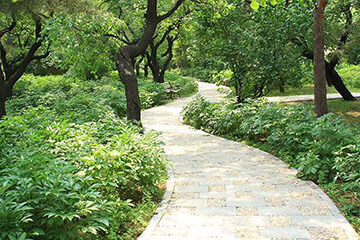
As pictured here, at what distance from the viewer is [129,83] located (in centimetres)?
760

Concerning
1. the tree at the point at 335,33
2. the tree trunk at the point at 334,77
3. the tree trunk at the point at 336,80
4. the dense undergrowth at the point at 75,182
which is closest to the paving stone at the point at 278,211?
the dense undergrowth at the point at 75,182

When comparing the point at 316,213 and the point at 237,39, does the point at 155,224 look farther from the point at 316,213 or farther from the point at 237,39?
the point at 237,39

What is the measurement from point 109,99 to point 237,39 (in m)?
5.29

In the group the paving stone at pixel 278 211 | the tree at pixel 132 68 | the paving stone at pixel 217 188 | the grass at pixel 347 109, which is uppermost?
the tree at pixel 132 68

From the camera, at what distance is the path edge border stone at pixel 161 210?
3794 mm

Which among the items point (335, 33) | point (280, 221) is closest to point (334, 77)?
point (335, 33)

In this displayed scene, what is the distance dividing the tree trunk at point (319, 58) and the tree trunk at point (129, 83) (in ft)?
13.0

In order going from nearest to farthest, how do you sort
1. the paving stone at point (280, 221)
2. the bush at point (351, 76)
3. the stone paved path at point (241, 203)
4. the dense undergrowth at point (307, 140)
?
the stone paved path at point (241, 203) → the paving stone at point (280, 221) → the dense undergrowth at point (307, 140) → the bush at point (351, 76)

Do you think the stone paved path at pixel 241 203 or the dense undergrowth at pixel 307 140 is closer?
the stone paved path at pixel 241 203

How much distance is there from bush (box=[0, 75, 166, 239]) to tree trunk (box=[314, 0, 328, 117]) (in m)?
3.95

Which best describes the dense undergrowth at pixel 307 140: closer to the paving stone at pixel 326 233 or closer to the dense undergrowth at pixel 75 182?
the paving stone at pixel 326 233

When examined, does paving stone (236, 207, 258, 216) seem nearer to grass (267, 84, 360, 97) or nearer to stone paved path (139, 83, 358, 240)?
stone paved path (139, 83, 358, 240)

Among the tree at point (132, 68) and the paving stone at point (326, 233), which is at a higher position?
the tree at point (132, 68)

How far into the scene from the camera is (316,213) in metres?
4.20
